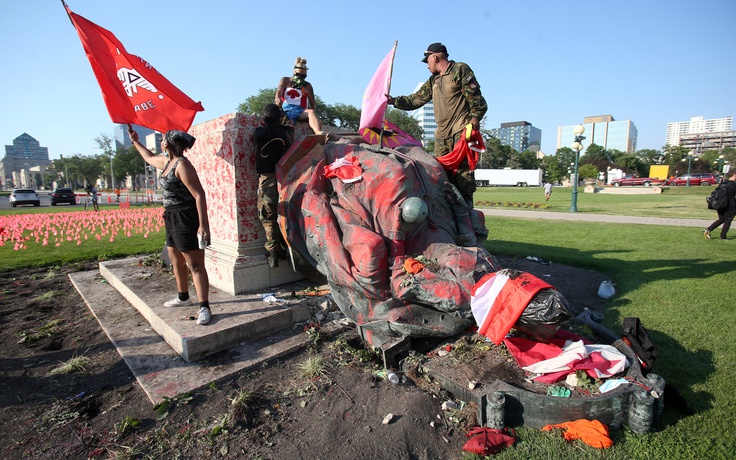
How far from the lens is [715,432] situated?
2482 millimetres

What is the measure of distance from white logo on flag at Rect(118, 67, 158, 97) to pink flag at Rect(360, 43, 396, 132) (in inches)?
102

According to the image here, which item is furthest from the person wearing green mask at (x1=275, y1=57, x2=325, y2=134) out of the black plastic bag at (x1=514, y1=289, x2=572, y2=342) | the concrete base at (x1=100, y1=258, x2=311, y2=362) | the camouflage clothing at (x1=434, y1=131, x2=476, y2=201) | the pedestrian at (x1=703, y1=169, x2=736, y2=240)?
the pedestrian at (x1=703, y1=169, x2=736, y2=240)

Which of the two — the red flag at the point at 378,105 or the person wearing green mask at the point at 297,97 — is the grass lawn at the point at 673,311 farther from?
the person wearing green mask at the point at 297,97

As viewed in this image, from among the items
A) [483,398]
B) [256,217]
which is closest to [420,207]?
[483,398]

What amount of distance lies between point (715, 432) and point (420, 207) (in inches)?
99.7

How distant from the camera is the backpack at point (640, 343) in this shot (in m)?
2.90

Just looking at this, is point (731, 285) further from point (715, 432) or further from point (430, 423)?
point (430, 423)

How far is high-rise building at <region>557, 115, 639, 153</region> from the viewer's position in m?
132

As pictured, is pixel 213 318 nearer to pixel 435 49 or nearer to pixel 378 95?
pixel 378 95

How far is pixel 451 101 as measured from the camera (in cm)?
467

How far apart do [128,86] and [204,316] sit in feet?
9.37

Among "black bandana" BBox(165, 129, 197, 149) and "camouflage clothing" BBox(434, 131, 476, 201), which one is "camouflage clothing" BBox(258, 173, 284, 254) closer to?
"black bandana" BBox(165, 129, 197, 149)

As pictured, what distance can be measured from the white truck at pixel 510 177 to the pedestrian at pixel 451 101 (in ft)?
184

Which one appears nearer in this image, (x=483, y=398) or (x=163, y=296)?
(x=483, y=398)
